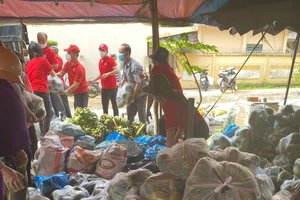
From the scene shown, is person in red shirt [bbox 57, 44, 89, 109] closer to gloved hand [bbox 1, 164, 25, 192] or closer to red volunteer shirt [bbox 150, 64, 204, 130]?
red volunteer shirt [bbox 150, 64, 204, 130]

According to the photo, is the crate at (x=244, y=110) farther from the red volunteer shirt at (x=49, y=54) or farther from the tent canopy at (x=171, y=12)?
the red volunteer shirt at (x=49, y=54)

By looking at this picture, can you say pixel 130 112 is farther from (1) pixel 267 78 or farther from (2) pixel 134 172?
(1) pixel 267 78

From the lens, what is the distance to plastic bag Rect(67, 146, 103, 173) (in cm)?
307

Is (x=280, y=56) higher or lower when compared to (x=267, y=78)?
higher

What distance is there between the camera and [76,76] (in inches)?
211

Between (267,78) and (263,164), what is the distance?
13655mm

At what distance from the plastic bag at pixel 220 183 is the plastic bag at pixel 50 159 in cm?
207

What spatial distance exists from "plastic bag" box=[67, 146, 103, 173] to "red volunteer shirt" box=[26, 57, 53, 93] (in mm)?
2013

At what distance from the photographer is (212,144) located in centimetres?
327

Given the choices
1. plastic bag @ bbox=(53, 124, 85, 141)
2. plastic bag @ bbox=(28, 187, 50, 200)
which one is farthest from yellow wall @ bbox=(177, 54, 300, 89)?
plastic bag @ bbox=(28, 187, 50, 200)

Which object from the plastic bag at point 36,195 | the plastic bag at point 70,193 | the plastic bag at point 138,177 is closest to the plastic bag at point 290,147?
the plastic bag at point 138,177

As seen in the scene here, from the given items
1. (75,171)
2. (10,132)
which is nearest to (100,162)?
(75,171)

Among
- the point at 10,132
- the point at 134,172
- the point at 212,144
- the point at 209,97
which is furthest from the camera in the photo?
the point at 209,97

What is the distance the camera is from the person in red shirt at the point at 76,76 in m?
5.37
